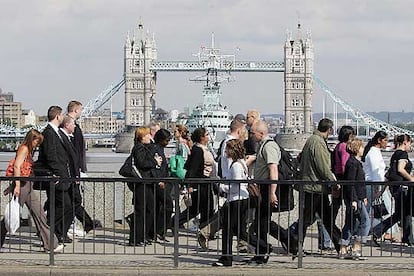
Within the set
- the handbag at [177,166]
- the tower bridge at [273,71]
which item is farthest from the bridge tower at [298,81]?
the handbag at [177,166]

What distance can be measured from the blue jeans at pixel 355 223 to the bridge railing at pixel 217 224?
2 cm

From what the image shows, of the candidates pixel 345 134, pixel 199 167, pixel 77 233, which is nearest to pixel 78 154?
pixel 77 233

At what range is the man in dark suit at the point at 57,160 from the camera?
34.3ft

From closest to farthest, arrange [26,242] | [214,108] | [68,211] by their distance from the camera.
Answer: [68,211]
[26,242]
[214,108]

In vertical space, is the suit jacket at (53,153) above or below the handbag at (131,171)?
above

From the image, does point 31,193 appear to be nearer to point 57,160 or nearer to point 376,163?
point 57,160

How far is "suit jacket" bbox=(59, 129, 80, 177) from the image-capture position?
10.9m

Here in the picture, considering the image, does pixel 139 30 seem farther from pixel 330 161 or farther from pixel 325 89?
pixel 330 161

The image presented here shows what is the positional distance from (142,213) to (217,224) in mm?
885

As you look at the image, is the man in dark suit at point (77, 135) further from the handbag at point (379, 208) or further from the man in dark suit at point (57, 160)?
the handbag at point (379, 208)

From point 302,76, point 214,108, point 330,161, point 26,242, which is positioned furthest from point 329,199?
point 302,76

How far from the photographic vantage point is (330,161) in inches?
421

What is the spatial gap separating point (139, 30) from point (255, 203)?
155510mm

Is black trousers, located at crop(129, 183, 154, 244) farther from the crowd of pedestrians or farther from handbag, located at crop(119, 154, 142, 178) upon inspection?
handbag, located at crop(119, 154, 142, 178)
